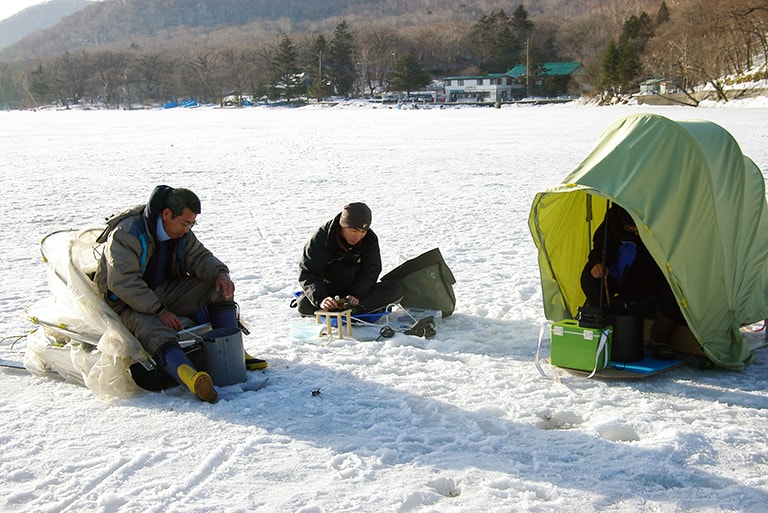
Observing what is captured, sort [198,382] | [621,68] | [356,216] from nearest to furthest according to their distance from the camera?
[198,382] < [356,216] < [621,68]

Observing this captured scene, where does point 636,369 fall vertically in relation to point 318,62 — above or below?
below

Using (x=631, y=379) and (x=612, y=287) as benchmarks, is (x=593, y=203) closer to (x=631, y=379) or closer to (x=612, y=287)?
(x=612, y=287)

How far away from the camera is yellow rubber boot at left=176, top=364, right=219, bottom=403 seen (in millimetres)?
4207

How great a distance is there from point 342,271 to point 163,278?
1.59m

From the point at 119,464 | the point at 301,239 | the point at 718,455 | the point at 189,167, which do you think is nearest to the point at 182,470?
the point at 119,464

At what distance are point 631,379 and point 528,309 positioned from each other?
1778 millimetres

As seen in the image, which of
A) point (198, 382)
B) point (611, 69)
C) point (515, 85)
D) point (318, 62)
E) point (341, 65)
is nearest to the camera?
point (198, 382)

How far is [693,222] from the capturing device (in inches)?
186

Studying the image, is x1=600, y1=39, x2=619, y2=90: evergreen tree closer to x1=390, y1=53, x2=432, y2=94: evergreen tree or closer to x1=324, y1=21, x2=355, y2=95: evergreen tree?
x1=390, y1=53, x2=432, y2=94: evergreen tree

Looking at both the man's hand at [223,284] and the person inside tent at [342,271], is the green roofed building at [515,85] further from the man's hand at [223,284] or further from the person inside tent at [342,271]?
the man's hand at [223,284]

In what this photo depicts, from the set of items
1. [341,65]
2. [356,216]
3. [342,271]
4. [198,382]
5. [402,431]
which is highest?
[341,65]

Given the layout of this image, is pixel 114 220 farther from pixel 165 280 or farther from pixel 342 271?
pixel 342 271

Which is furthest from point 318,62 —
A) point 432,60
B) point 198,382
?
point 198,382

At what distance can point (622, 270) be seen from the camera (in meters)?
5.27
